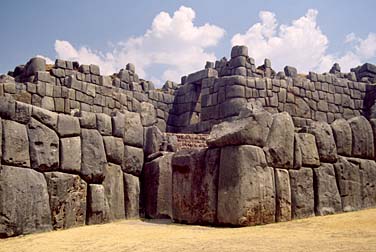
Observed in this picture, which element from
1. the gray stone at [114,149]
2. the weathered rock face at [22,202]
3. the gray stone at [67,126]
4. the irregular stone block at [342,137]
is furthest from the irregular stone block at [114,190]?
the irregular stone block at [342,137]

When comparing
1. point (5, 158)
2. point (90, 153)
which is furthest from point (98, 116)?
point (5, 158)

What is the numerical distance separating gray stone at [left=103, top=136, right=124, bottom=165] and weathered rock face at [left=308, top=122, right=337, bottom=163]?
4.01 metres

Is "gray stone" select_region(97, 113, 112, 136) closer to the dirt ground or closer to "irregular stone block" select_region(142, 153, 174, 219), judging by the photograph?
"irregular stone block" select_region(142, 153, 174, 219)

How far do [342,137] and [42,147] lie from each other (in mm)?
5935

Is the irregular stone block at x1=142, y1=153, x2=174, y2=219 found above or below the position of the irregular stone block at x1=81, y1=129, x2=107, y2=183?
below

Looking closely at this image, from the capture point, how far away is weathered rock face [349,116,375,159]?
931cm

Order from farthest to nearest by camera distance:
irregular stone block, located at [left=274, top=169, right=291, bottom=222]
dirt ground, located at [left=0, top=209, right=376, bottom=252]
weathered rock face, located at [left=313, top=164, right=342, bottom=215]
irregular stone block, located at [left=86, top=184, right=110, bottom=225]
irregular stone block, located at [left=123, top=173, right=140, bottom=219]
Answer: irregular stone block, located at [left=123, top=173, right=140, bottom=219], irregular stone block, located at [left=86, top=184, right=110, bottom=225], weathered rock face, located at [left=313, top=164, right=342, bottom=215], irregular stone block, located at [left=274, top=169, right=291, bottom=222], dirt ground, located at [left=0, top=209, right=376, bottom=252]

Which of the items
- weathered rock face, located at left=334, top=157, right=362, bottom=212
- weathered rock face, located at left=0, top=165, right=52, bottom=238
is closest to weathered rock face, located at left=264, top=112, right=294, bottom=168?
weathered rock face, located at left=334, top=157, right=362, bottom=212

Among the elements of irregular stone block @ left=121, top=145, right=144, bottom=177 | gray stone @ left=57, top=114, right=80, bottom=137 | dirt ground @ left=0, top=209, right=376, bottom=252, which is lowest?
dirt ground @ left=0, top=209, right=376, bottom=252

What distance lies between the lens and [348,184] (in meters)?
8.88

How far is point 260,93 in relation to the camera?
1870 centimetres

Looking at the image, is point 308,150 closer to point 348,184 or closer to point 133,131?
point 348,184

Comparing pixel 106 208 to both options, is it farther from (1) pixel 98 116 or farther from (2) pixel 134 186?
(1) pixel 98 116

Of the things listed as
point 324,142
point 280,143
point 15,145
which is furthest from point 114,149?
point 324,142
